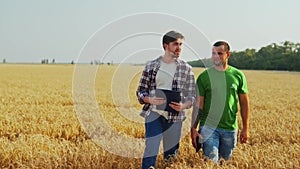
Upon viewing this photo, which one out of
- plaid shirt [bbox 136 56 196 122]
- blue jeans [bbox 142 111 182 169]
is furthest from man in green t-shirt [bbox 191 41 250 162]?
blue jeans [bbox 142 111 182 169]

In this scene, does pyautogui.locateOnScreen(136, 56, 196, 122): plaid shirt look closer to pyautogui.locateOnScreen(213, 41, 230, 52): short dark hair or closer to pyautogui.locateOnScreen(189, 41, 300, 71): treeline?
pyautogui.locateOnScreen(213, 41, 230, 52): short dark hair

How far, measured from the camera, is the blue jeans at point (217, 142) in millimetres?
4195

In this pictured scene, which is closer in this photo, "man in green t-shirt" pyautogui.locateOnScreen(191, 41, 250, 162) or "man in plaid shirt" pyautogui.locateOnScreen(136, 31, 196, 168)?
"man in plaid shirt" pyautogui.locateOnScreen(136, 31, 196, 168)

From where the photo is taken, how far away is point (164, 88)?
12.9ft

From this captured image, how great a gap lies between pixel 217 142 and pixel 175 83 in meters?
1.04

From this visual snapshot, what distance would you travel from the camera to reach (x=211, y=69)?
Answer: 4.28 metres

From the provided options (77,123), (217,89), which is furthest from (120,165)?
(77,123)

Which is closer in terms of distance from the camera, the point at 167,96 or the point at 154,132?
the point at 167,96

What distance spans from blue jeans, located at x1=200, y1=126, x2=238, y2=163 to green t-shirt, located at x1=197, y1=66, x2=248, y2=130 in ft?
0.24

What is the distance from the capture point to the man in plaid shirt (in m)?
3.89

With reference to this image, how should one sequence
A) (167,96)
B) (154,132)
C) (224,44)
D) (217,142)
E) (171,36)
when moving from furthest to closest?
(217,142), (224,44), (154,132), (167,96), (171,36)

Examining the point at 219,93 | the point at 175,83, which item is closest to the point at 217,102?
the point at 219,93

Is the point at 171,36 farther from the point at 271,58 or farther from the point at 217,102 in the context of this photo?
the point at 271,58

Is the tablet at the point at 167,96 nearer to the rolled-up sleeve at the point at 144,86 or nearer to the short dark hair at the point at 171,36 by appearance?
the rolled-up sleeve at the point at 144,86
